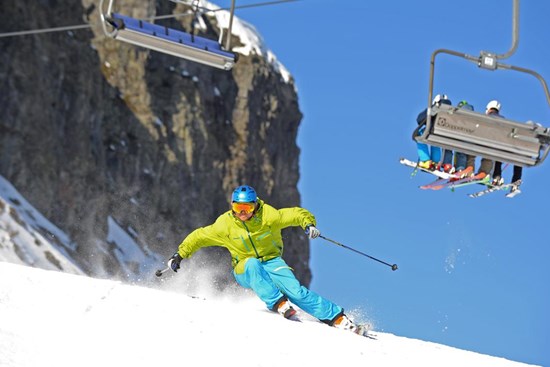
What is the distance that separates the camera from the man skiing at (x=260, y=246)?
9297 millimetres

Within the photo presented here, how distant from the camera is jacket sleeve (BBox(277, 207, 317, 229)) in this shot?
31.2ft

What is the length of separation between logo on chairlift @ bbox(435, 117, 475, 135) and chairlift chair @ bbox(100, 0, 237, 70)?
6.10ft

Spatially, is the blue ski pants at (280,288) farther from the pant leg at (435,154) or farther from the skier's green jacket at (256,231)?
the pant leg at (435,154)

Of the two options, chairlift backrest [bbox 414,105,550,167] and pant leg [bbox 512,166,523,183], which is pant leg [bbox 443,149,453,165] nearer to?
pant leg [bbox 512,166,523,183]

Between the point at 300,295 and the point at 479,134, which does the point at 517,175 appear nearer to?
the point at 300,295

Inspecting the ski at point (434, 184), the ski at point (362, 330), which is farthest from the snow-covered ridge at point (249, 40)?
the ski at point (362, 330)

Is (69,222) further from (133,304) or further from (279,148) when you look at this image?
(133,304)

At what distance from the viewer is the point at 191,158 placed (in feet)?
139

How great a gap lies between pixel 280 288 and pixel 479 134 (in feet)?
8.56

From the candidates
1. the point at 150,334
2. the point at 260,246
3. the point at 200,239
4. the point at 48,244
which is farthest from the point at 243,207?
the point at 48,244

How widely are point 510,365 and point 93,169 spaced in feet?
91.0

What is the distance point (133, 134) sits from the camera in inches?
1550

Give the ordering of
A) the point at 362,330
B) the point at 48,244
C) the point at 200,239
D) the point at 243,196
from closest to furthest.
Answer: the point at 362,330
the point at 243,196
the point at 200,239
the point at 48,244

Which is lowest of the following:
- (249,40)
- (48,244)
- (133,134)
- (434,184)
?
(133,134)
